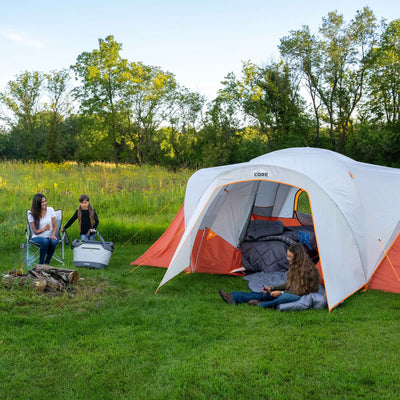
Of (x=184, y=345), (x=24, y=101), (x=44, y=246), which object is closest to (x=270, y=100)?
(x=24, y=101)

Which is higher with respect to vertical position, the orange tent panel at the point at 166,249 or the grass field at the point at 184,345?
the orange tent panel at the point at 166,249

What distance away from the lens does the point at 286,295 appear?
4.65 metres

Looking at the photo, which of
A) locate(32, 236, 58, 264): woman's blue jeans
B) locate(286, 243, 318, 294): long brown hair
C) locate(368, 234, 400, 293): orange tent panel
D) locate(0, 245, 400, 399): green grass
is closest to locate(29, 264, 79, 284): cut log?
locate(0, 245, 400, 399): green grass

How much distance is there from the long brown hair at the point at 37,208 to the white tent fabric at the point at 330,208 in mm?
2126

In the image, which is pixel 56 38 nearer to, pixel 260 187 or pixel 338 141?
pixel 260 187

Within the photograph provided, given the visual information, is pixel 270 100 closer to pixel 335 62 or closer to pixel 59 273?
pixel 335 62

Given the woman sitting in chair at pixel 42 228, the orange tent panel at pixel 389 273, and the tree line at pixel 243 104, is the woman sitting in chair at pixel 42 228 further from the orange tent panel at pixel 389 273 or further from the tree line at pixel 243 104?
the tree line at pixel 243 104

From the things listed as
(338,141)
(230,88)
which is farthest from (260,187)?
(230,88)

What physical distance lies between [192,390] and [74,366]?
3.19ft

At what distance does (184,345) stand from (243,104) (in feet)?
77.1

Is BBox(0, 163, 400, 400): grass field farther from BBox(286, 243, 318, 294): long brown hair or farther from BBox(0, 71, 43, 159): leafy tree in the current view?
BBox(0, 71, 43, 159): leafy tree

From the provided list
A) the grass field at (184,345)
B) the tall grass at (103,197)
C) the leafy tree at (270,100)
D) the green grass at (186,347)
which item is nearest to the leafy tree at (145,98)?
the leafy tree at (270,100)

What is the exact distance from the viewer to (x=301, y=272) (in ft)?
15.3

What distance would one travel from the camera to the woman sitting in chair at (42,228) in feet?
20.0
